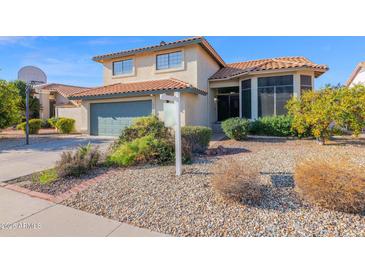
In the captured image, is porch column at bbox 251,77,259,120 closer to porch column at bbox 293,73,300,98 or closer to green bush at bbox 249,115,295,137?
green bush at bbox 249,115,295,137

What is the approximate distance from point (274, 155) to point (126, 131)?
16.4 feet

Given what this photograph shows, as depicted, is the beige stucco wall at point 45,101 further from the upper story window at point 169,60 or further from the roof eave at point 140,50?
the upper story window at point 169,60

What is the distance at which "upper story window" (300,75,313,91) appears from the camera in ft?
38.9

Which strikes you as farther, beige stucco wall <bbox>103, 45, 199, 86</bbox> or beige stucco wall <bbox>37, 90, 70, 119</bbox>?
beige stucco wall <bbox>37, 90, 70, 119</bbox>

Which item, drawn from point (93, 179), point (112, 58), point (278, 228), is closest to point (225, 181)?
point (278, 228)

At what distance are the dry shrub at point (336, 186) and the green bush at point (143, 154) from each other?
381 cm

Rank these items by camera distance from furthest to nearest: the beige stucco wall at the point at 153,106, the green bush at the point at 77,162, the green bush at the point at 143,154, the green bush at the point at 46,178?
the beige stucco wall at the point at 153,106 < the green bush at the point at 143,154 < the green bush at the point at 77,162 < the green bush at the point at 46,178

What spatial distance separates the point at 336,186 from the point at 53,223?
4.28m

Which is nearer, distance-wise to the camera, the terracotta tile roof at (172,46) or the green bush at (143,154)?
the green bush at (143,154)

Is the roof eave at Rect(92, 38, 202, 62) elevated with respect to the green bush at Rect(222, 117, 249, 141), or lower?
elevated

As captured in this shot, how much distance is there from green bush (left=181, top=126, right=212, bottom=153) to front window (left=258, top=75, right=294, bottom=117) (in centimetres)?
583

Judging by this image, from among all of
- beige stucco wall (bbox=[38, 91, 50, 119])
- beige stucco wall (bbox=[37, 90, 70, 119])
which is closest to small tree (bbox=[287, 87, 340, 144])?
beige stucco wall (bbox=[37, 90, 70, 119])

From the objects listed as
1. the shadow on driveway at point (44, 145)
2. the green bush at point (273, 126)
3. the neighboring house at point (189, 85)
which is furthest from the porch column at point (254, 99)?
the shadow on driveway at point (44, 145)

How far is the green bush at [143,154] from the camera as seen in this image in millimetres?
6371
